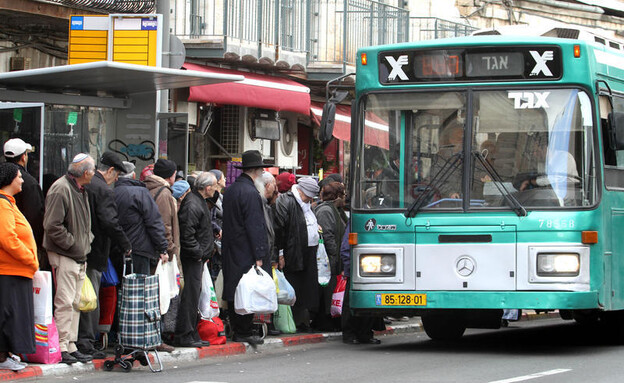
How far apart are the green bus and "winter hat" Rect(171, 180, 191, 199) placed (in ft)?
6.05

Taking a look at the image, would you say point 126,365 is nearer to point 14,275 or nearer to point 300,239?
point 14,275

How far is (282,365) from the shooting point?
462 inches

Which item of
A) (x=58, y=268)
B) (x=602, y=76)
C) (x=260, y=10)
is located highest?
(x=260, y=10)

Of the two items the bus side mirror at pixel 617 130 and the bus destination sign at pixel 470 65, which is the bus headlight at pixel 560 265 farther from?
the bus destination sign at pixel 470 65

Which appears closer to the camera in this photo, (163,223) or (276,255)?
(163,223)

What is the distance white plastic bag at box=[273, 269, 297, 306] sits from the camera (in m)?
13.6

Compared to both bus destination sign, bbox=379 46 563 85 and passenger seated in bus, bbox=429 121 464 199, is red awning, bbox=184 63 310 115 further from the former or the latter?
passenger seated in bus, bbox=429 121 464 199

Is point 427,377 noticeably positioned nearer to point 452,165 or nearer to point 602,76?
point 452,165

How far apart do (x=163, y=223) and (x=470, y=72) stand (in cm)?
357

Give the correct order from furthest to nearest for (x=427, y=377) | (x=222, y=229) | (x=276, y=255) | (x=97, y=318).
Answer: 1. (x=276, y=255)
2. (x=222, y=229)
3. (x=97, y=318)
4. (x=427, y=377)

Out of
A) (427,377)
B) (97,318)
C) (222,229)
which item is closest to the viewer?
(427,377)

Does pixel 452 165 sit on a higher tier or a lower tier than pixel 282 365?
higher

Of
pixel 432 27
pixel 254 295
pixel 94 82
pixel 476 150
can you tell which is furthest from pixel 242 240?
pixel 432 27

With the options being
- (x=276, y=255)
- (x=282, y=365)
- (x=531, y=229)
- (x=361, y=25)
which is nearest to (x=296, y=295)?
(x=276, y=255)
